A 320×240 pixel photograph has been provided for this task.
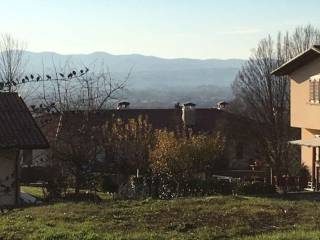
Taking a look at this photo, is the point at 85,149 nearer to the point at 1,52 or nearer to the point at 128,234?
the point at 128,234

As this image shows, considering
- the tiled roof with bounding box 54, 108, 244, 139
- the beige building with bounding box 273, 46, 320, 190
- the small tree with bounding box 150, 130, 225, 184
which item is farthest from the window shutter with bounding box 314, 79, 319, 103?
the tiled roof with bounding box 54, 108, 244, 139

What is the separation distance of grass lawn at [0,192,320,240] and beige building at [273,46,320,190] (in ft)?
53.3

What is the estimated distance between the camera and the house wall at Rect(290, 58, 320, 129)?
3241cm

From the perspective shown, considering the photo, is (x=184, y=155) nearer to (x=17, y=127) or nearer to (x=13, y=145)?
(x=17, y=127)

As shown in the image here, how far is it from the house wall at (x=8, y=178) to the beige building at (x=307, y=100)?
48.7 ft

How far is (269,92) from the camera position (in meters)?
46.8

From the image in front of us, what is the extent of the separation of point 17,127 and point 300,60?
17.3m

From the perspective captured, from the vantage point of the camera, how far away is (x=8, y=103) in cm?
2303

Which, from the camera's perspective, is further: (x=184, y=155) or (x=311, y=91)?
(x=311, y=91)

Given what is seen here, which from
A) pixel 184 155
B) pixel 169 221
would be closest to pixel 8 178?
pixel 184 155

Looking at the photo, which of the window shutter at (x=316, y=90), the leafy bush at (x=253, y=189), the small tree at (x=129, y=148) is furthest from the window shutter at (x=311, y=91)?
the leafy bush at (x=253, y=189)

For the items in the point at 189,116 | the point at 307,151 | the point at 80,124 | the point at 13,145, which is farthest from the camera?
the point at 189,116

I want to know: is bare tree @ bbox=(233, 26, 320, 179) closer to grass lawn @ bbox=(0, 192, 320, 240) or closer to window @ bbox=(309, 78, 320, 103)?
window @ bbox=(309, 78, 320, 103)

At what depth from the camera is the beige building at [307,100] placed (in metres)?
31.6
